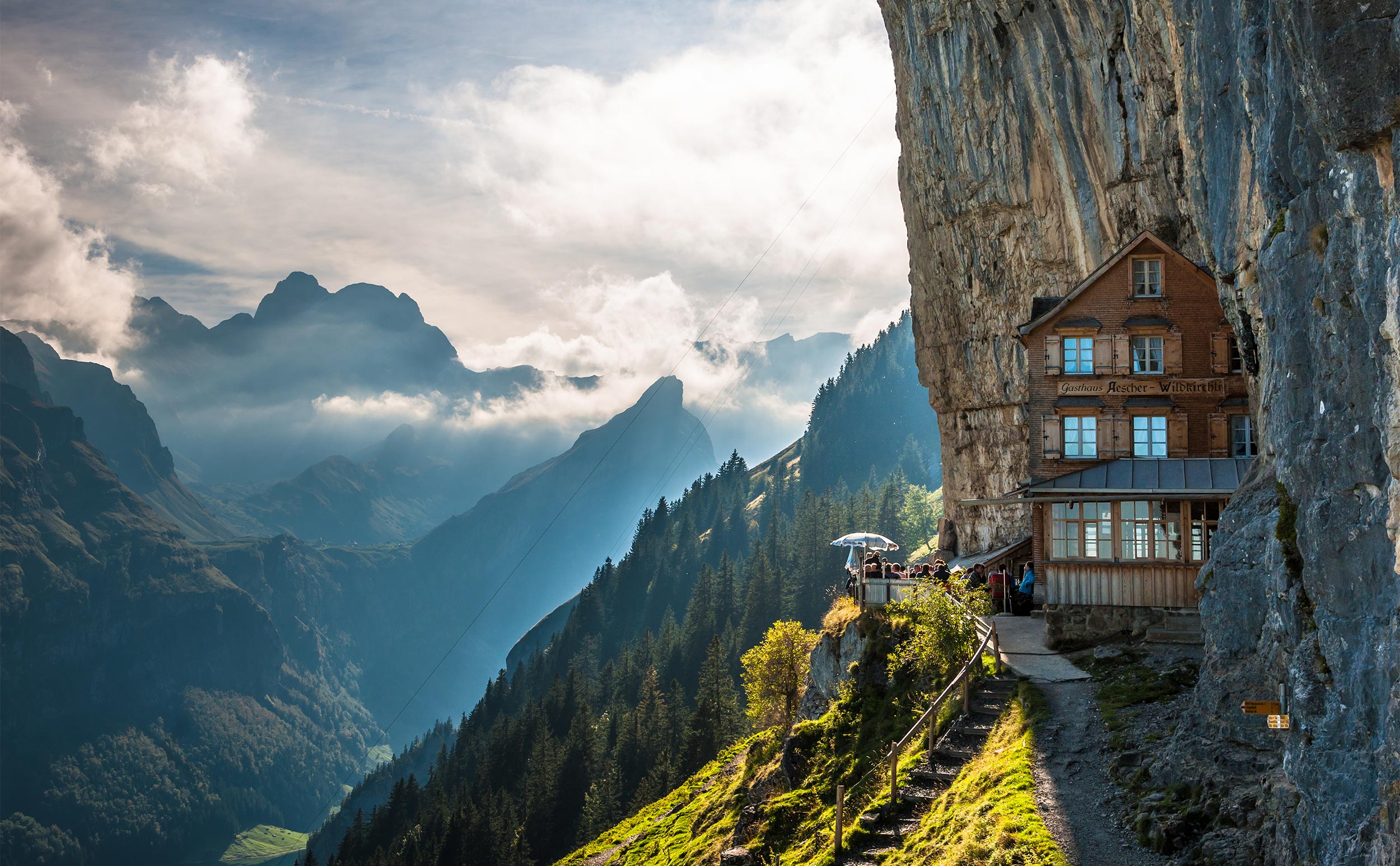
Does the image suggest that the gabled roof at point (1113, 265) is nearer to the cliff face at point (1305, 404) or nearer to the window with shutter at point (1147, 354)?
the window with shutter at point (1147, 354)

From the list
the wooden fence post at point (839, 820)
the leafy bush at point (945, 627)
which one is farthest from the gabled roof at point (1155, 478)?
the wooden fence post at point (839, 820)

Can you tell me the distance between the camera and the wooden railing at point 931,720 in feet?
79.6

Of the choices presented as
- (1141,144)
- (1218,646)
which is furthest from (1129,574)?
(1141,144)

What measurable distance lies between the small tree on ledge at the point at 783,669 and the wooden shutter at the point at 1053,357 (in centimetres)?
2223

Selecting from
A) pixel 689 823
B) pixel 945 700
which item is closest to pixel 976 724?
pixel 945 700

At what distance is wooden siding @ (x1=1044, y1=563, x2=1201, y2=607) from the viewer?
3162cm

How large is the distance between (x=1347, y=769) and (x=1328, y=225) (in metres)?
8.12

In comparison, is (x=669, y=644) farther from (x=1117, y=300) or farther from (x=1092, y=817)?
(x=1092, y=817)

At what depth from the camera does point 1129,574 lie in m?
32.2

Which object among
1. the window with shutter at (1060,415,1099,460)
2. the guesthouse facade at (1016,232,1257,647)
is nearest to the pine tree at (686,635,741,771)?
the window with shutter at (1060,415,1099,460)

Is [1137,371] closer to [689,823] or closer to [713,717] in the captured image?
[689,823]

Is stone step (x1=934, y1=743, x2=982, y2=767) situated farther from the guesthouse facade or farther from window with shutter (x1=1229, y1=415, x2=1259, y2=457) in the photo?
window with shutter (x1=1229, y1=415, x2=1259, y2=457)

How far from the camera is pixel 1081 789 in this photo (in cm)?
2233

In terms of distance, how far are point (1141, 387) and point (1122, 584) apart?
34.6 feet
